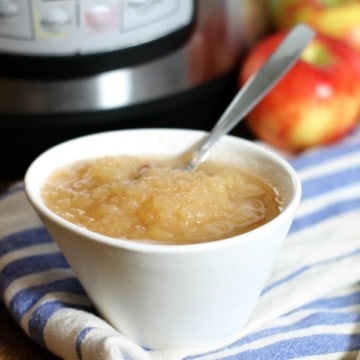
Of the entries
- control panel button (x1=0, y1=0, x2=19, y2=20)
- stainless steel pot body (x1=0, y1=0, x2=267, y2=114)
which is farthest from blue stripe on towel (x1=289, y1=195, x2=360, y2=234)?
control panel button (x1=0, y1=0, x2=19, y2=20)

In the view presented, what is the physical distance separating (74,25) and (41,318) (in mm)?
319

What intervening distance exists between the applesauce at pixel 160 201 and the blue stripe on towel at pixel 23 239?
96mm

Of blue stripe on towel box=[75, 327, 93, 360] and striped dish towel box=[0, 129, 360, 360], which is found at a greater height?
blue stripe on towel box=[75, 327, 93, 360]

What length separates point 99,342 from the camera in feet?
1.71

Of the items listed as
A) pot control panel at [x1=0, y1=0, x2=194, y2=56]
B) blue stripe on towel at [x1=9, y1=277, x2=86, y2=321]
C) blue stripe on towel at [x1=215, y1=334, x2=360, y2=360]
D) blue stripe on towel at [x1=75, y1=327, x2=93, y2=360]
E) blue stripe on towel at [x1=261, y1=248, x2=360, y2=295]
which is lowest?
blue stripe on towel at [x1=261, y1=248, x2=360, y2=295]

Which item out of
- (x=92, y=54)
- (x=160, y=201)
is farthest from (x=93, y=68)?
(x=160, y=201)

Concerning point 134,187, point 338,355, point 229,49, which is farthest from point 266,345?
point 229,49

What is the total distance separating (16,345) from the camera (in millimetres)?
587

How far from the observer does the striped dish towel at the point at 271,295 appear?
0.55m

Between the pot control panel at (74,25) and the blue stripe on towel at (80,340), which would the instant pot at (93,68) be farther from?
the blue stripe on towel at (80,340)

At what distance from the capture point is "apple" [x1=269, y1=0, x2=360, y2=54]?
1.10 m

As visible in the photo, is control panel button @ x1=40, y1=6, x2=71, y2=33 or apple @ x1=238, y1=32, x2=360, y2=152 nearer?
control panel button @ x1=40, y1=6, x2=71, y2=33

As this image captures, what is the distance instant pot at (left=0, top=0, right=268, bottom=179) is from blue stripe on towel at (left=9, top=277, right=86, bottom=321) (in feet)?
0.71

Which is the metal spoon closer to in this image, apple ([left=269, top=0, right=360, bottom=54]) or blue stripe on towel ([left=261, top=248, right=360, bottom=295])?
blue stripe on towel ([left=261, top=248, right=360, bottom=295])
